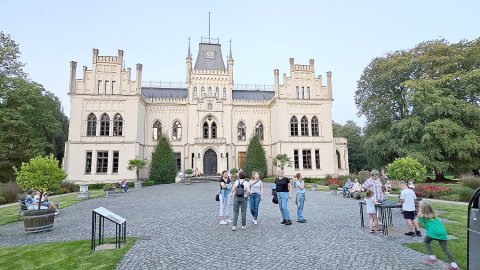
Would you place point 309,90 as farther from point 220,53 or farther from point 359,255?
point 359,255

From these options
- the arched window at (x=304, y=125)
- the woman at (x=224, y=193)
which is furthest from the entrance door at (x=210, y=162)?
the woman at (x=224, y=193)

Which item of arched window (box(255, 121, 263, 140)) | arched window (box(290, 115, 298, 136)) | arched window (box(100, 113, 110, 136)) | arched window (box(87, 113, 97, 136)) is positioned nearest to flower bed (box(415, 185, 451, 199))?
arched window (box(290, 115, 298, 136))

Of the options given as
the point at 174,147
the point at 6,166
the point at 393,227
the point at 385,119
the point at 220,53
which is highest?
the point at 220,53

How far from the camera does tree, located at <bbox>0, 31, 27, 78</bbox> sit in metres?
29.4

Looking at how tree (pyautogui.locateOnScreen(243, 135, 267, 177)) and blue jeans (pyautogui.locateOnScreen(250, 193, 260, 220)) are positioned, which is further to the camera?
tree (pyautogui.locateOnScreen(243, 135, 267, 177))

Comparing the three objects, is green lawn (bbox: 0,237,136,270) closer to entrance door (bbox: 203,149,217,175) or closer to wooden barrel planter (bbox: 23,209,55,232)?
wooden barrel planter (bbox: 23,209,55,232)

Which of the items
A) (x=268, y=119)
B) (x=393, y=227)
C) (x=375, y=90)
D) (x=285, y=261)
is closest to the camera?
(x=285, y=261)

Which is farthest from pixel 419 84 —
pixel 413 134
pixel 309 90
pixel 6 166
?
pixel 6 166

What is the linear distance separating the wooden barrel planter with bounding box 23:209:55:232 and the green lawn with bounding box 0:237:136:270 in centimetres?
193

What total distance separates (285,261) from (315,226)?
3.92 meters

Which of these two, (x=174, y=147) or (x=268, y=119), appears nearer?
(x=174, y=147)

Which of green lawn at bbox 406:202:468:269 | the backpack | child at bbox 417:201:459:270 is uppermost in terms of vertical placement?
the backpack

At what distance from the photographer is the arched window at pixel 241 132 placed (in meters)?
38.9

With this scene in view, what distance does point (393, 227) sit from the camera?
9508 mm
